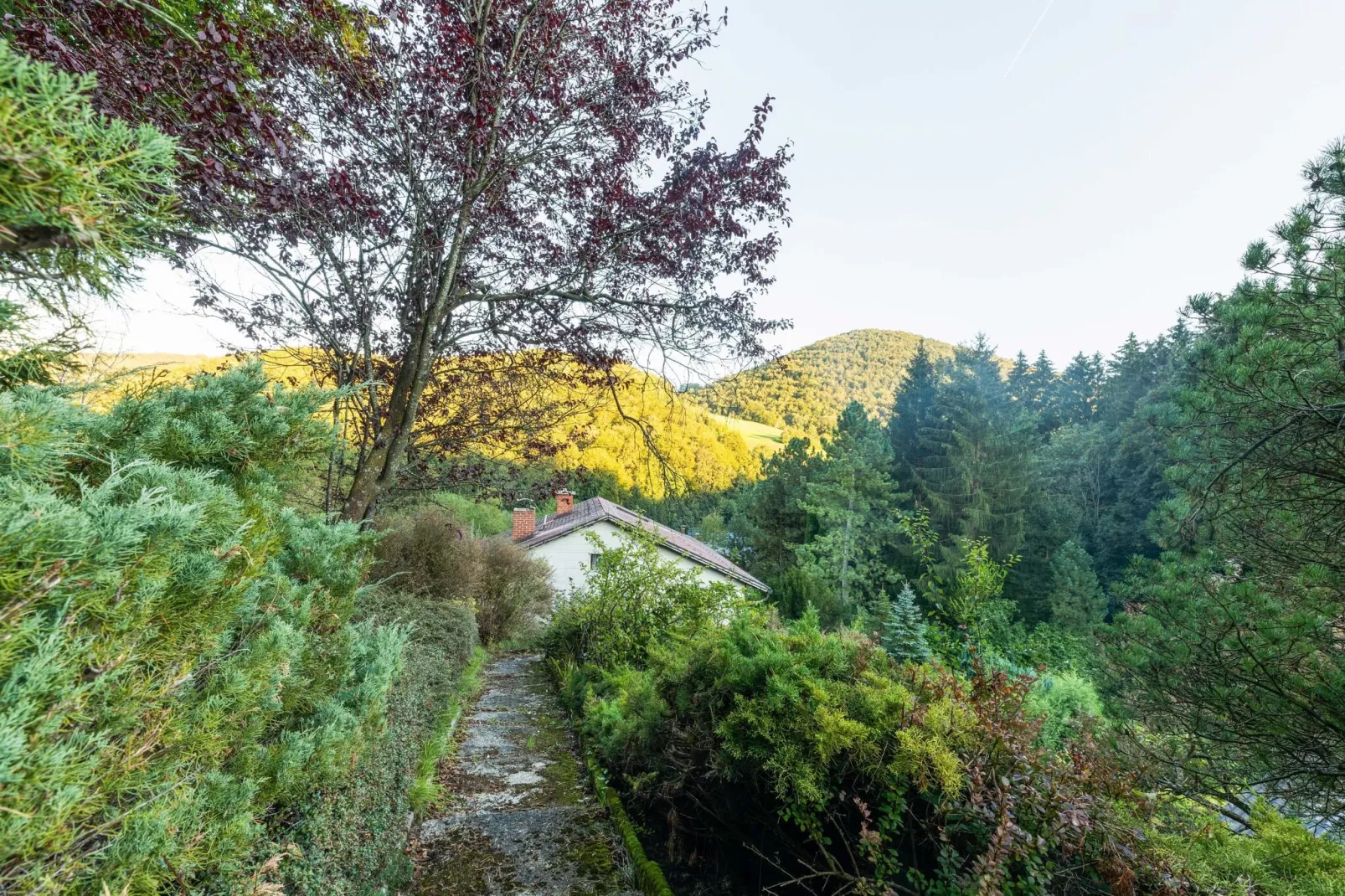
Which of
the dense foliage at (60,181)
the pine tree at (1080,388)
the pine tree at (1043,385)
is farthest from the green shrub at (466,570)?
the pine tree at (1080,388)

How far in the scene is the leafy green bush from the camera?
836 millimetres

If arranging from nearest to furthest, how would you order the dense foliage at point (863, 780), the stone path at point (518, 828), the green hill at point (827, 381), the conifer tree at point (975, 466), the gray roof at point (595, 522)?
the dense foliage at point (863, 780)
the stone path at point (518, 828)
the green hill at point (827, 381)
the gray roof at point (595, 522)
the conifer tree at point (975, 466)

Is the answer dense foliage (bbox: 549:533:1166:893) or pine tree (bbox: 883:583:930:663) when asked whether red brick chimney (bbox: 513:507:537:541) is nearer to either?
pine tree (bbox: 883:583:930:663)

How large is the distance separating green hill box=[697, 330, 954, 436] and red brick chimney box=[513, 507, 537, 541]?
10685mm

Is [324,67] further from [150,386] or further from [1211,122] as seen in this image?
[1211,122]

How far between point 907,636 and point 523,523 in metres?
16.3

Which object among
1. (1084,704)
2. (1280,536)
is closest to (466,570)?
(1280,536)

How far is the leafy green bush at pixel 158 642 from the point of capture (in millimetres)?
836

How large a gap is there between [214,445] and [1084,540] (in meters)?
36.5

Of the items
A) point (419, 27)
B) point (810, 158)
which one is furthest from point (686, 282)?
point (419, 27)

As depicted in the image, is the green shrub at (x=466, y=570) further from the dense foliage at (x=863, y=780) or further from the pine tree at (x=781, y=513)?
the pine tree at (x=781, y=513)

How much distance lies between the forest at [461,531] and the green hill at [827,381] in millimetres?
136

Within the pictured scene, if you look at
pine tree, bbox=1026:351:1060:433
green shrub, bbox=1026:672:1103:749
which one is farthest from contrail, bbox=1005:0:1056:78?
pine tree, bbox=1026:351:1060:433

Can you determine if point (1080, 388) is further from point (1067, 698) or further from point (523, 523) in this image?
point (523, 523)
